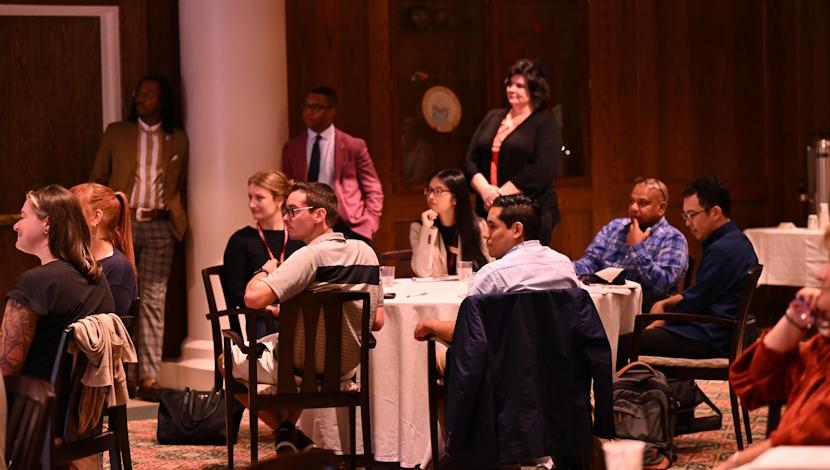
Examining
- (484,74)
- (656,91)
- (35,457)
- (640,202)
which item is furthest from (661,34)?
(35,457)

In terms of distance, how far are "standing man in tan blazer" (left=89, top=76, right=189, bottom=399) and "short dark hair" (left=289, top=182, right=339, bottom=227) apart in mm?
2624

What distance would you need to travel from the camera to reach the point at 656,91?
9.30m

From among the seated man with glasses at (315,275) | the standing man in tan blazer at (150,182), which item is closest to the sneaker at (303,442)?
the seated man with glasses at (315,275)

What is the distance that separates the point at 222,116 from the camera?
7637 mm

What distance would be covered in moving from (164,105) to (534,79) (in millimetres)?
2163

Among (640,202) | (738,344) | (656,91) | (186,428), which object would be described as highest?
(656,91)

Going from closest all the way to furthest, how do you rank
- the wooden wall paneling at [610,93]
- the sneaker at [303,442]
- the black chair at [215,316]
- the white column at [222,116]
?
the sneaker at [303,442] < the black chair at [215,316] < the white column at [222,116] < the wooden wall paneling at [610,93]

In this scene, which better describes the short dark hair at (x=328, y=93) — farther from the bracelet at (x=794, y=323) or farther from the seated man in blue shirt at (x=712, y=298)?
the bracelet at (x=794, y=323)

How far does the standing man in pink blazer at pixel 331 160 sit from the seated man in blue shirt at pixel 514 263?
2658 millimetres

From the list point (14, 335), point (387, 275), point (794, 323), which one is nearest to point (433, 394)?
point (387, 275)

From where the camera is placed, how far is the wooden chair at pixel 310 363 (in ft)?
16.3

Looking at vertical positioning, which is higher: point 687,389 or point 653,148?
point 653,148

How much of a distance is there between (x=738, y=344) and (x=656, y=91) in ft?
12.9

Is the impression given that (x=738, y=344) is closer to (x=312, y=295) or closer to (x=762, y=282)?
(x=312, y=295)
